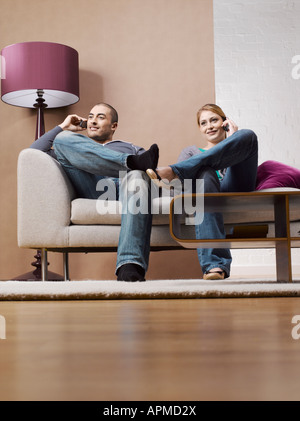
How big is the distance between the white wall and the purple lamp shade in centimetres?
133

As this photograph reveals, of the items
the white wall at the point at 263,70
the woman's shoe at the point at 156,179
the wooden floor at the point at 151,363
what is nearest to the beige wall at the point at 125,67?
the white wall at the point at 263,70

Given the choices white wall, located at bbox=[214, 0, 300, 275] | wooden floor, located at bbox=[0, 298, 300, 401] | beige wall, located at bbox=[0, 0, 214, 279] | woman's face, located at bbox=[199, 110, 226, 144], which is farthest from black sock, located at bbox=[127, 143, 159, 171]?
white wall, located at bbox=[214, 0, 300, 275]

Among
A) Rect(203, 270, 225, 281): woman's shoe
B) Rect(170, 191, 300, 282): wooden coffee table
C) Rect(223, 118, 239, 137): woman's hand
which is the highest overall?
Rect(223, 118, 239, 137): woman's hand

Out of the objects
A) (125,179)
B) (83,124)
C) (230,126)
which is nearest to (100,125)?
(83,124)

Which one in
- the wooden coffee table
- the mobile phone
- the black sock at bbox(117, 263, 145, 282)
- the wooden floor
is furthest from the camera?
the mobile phone

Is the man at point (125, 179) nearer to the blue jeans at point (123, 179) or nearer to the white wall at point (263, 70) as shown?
the blue jeans at point (123, 179)

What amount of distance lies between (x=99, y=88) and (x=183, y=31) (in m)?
0.90

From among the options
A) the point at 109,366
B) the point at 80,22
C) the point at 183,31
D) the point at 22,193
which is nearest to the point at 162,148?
the point at 183,31

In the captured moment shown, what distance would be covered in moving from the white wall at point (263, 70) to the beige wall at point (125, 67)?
14cm

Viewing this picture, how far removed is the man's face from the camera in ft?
10.5

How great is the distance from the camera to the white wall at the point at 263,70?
159 inches

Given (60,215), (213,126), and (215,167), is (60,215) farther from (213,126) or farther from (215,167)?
(213,126)

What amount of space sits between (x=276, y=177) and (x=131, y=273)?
1067mm

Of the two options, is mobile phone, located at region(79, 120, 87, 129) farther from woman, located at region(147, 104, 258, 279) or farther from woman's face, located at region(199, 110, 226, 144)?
woman, located at region(147, 104, 258, 279)
